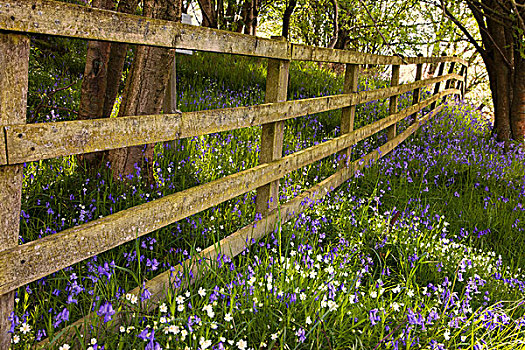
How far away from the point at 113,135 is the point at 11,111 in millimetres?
486

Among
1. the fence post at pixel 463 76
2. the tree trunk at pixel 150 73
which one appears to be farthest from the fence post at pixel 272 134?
the fence post at pixel 463 76

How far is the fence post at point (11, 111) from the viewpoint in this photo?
5.85 feet

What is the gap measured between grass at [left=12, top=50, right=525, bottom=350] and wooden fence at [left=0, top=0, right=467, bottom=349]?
189 millimetres

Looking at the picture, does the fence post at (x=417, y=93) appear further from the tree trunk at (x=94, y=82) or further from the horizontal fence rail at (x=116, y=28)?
the tree trunk at (x=94, y=82)

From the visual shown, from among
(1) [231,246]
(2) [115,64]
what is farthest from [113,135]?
(2) [115,64]

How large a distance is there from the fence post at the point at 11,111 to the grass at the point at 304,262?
0.38 metres

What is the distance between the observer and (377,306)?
2900 millimetres

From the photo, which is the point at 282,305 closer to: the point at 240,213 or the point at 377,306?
the point at 377,306

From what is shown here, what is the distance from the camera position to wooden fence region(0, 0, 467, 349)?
1816mm

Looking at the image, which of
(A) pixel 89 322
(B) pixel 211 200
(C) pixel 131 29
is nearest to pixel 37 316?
(A) pixel 89 322

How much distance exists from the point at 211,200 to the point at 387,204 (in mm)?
2625

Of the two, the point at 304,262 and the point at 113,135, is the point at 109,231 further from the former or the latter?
the point at 304,262

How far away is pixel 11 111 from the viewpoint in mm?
1819

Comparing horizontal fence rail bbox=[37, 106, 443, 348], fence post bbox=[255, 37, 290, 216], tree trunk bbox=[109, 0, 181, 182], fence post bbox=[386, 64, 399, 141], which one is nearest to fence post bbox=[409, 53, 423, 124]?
fence post bbox=[386, 64, 399, 141]
